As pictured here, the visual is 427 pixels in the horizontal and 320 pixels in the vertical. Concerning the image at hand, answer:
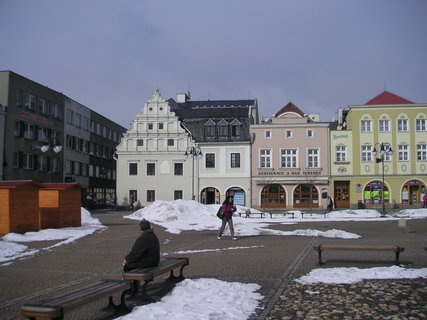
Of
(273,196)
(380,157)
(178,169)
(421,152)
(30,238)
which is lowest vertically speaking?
(30,238)

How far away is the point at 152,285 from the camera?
9086 mm

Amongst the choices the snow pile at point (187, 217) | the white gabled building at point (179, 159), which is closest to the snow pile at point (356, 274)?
the snow pile at point (187, 217)

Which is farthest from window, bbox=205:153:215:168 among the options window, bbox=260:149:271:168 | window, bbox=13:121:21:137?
window, bbox=13:121:21:137

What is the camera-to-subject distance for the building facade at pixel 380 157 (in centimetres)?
5091

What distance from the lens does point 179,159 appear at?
53281 millimetres

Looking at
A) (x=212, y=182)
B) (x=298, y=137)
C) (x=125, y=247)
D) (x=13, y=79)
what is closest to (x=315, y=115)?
(x=298, y=137)

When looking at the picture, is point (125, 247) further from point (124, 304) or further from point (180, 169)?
point (180, 169)

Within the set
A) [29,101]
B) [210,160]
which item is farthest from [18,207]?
[210,160]

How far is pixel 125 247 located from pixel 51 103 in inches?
1515

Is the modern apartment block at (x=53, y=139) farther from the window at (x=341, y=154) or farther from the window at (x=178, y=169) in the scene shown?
the window at (x=341, y=154)

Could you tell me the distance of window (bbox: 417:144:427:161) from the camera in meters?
51.2

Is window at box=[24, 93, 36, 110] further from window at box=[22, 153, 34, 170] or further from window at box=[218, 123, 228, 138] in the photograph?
window at box=[218, 123, 228, 138]

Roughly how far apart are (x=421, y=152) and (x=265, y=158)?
16.5 m

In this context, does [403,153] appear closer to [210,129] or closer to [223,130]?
[223,130]
